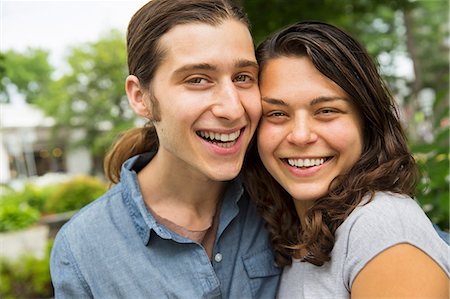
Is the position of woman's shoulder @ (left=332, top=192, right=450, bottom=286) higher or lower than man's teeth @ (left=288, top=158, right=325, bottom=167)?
lower

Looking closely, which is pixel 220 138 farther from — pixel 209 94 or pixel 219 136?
pixel 209 94

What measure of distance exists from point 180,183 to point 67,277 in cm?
60

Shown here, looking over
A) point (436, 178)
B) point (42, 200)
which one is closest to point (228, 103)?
point (436, 178)

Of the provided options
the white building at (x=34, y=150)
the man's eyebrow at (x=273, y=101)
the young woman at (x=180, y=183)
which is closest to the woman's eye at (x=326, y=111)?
the man's eyebrow at (x=273, y=101)

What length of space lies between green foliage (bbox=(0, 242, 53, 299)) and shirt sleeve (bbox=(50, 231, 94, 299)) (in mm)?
3832

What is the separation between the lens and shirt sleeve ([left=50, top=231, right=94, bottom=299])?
1.83 meters

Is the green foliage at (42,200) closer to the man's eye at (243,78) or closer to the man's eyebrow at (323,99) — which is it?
the man's eye at (243,78)

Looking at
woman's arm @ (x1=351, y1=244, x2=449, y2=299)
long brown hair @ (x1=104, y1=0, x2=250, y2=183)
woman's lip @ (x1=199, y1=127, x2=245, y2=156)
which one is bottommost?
woman's arm @ (x1=351, y1=244, x2=449, y2=299)

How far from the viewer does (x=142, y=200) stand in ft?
6.57

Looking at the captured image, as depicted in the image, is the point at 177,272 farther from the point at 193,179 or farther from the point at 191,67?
the point at 191,67

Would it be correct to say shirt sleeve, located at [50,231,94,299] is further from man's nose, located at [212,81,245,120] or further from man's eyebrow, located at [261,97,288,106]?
man's eyebrow, located at [261,97,288,106]

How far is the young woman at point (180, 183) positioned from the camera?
1.84 metres

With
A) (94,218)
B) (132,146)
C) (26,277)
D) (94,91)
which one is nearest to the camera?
(94,218)

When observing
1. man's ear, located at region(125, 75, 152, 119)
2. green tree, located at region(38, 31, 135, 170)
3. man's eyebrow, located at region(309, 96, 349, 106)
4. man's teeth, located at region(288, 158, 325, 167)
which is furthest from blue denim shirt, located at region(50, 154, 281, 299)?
green tree, located at region(38, 31, 135, 170)
